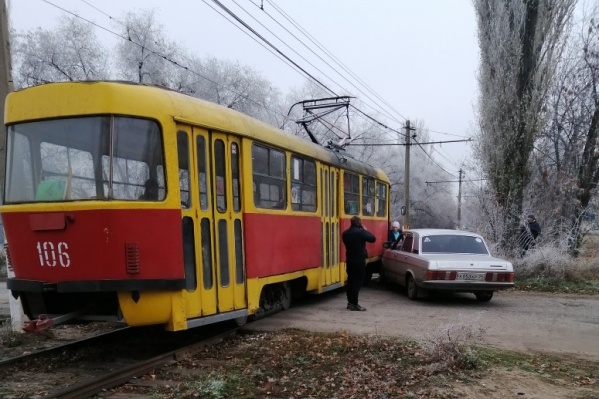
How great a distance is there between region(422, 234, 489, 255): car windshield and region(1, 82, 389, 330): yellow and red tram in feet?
18.1

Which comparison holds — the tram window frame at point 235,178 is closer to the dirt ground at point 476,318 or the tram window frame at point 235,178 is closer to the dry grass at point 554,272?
the dirt ground at point 476,318

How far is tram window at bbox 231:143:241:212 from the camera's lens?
729 cm

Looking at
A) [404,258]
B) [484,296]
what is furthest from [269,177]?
[484,296]

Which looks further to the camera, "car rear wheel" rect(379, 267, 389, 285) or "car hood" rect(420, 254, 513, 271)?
"car rear wheel" rect(379, 267, 389, 285)

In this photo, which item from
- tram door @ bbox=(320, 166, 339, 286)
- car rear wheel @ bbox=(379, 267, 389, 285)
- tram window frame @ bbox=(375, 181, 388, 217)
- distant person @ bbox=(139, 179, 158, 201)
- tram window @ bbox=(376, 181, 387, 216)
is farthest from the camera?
tram window @ bbox=(376, 181, 387, 216)

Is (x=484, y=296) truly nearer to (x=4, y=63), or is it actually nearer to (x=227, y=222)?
(x=227, y=222)

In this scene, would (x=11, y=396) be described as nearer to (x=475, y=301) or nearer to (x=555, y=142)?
(x=475, y=301)

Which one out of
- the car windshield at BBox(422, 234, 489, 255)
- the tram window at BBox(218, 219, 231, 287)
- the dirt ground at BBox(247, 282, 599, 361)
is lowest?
the dirt ground at BBox(247, 282, 599, 361)

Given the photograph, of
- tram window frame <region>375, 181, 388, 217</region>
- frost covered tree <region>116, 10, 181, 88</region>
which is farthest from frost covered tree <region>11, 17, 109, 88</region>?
tram window frame <region>375, 181, 388, 217</region>

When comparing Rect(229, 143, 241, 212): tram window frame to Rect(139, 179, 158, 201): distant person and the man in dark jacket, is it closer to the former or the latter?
Rect(139, 179, 158, 201): distant person

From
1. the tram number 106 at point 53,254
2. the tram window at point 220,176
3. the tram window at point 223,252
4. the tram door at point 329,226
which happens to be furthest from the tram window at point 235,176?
the tram door at point 329,226

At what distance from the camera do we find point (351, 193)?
41.2 ft

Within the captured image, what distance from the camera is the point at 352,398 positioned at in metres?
5.04

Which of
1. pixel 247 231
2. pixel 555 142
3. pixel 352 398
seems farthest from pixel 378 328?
pixel 555 142
